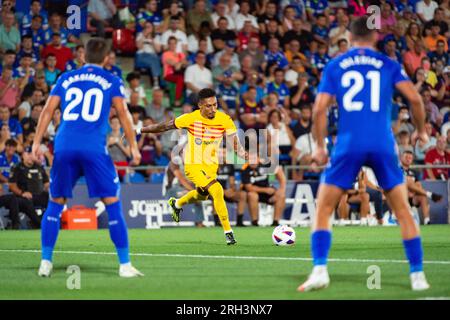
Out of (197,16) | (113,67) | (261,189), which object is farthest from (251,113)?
(113,67)

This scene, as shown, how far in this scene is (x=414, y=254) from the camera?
9.07 m

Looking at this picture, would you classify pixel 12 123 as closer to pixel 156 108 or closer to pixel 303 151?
pixel 156 108

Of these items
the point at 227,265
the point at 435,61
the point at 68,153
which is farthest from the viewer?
the point at 435,61

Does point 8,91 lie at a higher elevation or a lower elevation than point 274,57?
lower

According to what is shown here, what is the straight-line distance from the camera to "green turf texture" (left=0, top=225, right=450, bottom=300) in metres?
8.94

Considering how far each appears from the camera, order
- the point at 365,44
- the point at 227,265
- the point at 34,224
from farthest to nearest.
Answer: the point at 34,224 → the point at 227,265 → the point at 365,44

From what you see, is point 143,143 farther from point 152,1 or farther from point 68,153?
point 68,153

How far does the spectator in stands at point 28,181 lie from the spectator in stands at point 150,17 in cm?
532

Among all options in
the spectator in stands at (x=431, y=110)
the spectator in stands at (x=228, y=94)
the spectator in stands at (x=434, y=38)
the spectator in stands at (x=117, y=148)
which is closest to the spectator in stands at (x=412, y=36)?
the spectator in stands at (x=434, y=38)

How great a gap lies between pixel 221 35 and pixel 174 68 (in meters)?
1.82

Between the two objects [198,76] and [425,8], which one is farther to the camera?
[425,8]
